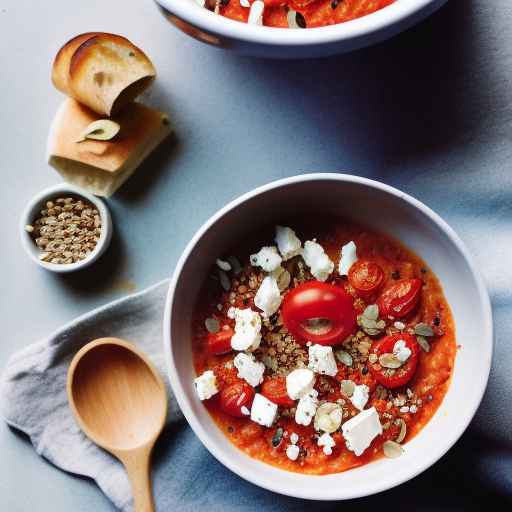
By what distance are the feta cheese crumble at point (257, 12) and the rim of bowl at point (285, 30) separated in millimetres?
103

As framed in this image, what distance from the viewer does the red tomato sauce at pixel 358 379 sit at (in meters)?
1.61

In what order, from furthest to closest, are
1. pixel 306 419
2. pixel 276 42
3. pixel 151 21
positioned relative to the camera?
pixel 151 21
pixel 306 419
pixel 276 42

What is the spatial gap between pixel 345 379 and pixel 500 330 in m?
0.35

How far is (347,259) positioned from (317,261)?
7 centimetres

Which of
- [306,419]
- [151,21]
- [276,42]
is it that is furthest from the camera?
[151,21]

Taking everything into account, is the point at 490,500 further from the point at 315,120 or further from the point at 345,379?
the point at 315,120

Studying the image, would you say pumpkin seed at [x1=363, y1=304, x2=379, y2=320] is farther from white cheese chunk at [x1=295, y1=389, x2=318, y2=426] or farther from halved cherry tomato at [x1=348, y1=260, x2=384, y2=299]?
white cheese chunk at [x1=295, y1=389, x2=318, y2=426]

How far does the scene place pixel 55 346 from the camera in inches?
65.9

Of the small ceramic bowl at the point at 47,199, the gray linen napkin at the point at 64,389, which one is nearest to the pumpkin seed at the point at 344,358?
the gray linen napkin at the point at 64,389

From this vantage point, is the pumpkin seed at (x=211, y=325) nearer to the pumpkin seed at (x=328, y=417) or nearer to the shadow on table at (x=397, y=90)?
the pumpkin seed at (x=328, y=417)

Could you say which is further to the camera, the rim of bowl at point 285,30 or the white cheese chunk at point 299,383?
the white cheese chunk at point 299,383

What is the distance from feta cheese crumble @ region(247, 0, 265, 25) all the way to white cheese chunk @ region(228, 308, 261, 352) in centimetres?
58

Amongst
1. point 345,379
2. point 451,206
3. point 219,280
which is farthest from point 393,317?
point 219,280

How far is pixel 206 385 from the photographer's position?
158cm
